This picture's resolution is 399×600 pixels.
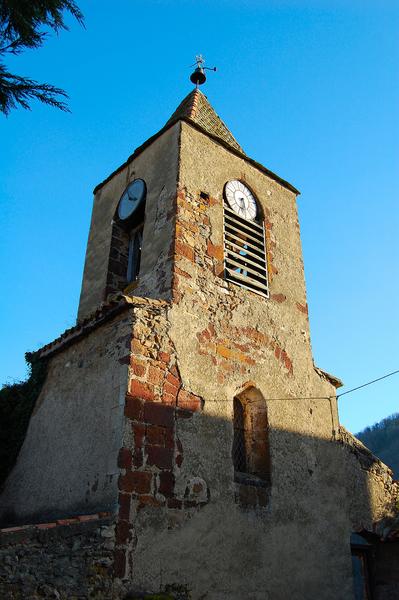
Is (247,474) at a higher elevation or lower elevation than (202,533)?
higher

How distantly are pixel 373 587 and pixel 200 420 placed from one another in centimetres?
473

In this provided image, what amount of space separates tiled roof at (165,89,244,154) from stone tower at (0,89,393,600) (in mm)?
93

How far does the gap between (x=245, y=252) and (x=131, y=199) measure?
93.9 inches

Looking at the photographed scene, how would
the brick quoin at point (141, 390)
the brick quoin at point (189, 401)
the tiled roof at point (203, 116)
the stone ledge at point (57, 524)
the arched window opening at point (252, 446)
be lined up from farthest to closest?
the tiled roof at point (203, 116), the arched window opening at point (252, 446), the brick quoin at point (189, 401), the brick quoin at point (141, 390), the stone ledge at point (57, 524)

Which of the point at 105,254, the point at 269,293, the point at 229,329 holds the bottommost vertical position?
the point at 229,329

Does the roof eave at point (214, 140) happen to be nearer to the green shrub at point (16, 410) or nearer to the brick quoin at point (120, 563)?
the green shrub at point (16, 410)

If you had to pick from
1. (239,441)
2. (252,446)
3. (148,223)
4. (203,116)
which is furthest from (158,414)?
(203,116)

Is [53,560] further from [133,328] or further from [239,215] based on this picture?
[239,215]

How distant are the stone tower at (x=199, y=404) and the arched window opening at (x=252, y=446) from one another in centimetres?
2

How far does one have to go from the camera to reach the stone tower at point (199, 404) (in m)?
6.13

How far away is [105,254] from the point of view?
9.69 metres

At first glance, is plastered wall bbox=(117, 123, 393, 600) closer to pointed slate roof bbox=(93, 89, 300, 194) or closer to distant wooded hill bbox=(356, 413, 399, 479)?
pointed slate roof bbox=(93, 89, 300, 194)

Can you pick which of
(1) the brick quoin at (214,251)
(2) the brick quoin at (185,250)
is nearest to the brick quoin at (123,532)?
(2) the brick quoin at (185,250)

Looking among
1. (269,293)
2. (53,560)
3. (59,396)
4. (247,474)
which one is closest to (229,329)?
(269,293)
